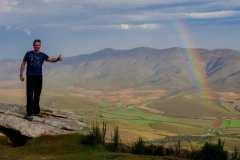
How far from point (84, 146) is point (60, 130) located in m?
4.93

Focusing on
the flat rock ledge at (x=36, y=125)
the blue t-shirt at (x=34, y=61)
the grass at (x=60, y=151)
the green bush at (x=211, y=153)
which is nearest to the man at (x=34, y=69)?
the blue t-shirt at (x=34, y=61)

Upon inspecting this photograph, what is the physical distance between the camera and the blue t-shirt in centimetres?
2783

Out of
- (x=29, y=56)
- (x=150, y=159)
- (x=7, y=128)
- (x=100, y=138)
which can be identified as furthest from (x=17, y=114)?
(x=150, y=159)

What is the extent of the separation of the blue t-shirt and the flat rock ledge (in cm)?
395

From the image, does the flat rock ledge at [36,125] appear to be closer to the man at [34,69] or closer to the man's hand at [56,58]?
the man at [34,69]

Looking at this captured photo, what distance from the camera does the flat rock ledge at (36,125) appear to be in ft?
96.3

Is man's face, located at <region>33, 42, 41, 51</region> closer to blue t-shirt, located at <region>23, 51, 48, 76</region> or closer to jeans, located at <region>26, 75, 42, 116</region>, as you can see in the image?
blue t-shirt, located at <region>23, 51, 48, 76</region>

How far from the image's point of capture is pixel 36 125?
97.5 feet

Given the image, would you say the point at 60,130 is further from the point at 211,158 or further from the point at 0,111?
the point at 211,158

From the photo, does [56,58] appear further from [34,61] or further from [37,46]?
[37,46]

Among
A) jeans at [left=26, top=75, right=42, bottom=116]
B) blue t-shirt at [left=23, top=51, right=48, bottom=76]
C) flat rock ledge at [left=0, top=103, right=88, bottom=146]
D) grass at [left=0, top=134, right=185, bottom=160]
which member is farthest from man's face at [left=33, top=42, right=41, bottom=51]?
grass at [left=0, top=134, right=185, bottom=160]

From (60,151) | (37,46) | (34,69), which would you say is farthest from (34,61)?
(60,151)

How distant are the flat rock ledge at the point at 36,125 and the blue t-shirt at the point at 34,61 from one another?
3.95 meters

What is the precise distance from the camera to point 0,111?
33.6m
